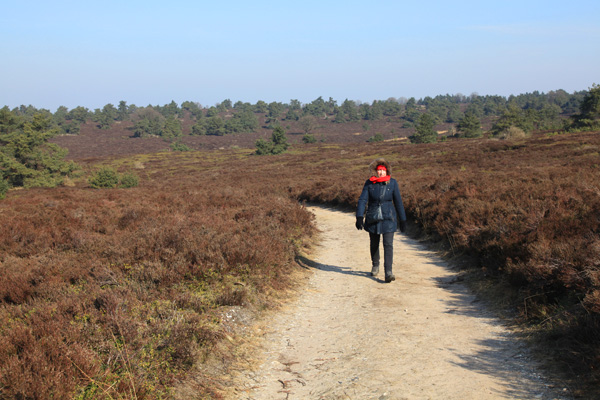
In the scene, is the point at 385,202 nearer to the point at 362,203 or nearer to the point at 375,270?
the point at 362,203

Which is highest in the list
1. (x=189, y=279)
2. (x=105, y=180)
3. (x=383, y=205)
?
(x=383, y=205)

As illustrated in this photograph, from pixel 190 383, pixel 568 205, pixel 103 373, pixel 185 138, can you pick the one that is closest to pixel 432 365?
pixel 190 383

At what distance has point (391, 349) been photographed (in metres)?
4.61

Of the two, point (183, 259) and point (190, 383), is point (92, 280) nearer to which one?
point (183, 259)

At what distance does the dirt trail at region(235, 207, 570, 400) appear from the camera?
3.75 meters

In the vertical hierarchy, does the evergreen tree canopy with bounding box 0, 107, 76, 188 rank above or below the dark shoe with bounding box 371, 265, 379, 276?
above

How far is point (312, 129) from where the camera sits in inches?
5625

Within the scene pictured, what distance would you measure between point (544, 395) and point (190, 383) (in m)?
3.05

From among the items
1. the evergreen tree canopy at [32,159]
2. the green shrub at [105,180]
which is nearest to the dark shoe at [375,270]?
the green shrub at [105,180]

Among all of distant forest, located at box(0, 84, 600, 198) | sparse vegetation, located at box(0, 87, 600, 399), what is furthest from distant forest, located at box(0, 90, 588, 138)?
sparse vegetation, located at box(0, 87, 600, 399)

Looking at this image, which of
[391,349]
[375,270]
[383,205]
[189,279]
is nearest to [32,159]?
[189,279]

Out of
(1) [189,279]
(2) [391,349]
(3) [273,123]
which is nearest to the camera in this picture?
(2) [391,349]

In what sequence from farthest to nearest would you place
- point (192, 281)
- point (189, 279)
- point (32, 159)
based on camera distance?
1. point (32, 159)
2. point (189, 279)
3. point (192, 281)

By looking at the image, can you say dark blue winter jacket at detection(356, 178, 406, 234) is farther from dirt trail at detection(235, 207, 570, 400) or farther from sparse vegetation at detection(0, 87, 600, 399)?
sparse vegetation at detection(0, 87, 600, 399)
